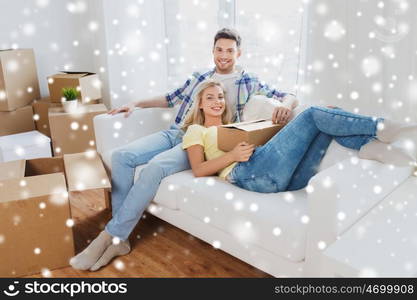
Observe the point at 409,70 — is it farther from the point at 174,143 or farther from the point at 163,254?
the point at 163,254

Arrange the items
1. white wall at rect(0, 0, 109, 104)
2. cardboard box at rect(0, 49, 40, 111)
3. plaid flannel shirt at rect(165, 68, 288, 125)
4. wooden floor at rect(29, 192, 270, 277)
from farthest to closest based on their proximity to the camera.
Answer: white wall at rect(0, 0, 109, 104)
cardboard box at rect(0, 49, 40, 111)
plaid flannel shirt at rect(165, 68, 288, 125)
wooden floor at rect(29, 192, 270, 277)

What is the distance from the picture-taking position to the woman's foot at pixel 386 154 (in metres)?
1.60

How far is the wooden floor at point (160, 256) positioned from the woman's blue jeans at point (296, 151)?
0.40 metres

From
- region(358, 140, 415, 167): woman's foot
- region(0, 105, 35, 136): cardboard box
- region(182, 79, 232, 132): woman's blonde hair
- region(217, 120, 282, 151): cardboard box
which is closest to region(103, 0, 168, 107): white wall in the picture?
region(0, 105, 35, 136): cardboard box

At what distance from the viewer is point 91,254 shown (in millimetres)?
2010

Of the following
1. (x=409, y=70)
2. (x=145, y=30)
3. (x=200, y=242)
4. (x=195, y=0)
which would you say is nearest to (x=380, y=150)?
(x=409, y=70)

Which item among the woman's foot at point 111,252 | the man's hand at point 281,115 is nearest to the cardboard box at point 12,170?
the woman's foot at point 111,252

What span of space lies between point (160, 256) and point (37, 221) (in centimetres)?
58

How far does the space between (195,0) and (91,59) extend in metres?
1.11

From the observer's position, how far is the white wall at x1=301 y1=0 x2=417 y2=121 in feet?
6.16

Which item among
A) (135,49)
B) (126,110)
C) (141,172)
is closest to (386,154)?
(141,172)

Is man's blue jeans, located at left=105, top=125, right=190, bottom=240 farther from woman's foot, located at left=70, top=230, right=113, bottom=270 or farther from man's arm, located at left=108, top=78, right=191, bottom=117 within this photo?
man's arm, located at left=108, top=78, right=191, bottom=117

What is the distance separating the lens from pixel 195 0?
3273mm

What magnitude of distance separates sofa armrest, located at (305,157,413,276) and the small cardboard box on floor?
0.97 meters
